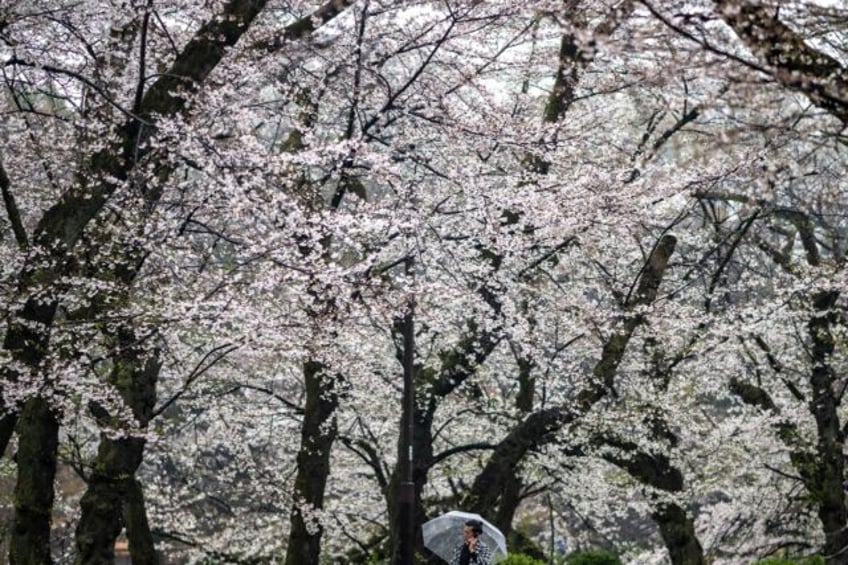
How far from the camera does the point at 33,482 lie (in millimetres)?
8773

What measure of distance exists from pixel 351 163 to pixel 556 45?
19.9 ft

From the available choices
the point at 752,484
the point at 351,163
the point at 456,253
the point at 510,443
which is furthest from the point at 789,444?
the point at 351,163

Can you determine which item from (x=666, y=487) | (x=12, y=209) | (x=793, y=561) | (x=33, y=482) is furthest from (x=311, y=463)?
(x=793, y=561)

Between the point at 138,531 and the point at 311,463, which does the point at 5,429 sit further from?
the point at 138,531

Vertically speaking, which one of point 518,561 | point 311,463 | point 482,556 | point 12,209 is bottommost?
point 482,556

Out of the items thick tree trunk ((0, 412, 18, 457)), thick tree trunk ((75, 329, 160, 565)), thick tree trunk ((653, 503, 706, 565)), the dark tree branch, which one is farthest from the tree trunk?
the dark tree branch

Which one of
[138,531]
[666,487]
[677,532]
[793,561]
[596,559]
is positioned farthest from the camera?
[596,559]

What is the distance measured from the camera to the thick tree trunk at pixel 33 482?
28.9 feet

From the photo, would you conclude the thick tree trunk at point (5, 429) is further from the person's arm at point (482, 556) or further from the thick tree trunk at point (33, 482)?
the person's arm at point (482, 556)

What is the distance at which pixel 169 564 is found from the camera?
3628 cm

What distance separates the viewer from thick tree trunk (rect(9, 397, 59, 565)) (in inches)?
347

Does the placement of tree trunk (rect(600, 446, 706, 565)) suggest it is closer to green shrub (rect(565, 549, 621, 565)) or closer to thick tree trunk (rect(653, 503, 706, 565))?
thick tree trunk (rect(653, 503, 706, 565))

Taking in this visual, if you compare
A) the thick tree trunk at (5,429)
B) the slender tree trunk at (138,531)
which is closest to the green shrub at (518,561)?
the slender tree trunk at (138,531)

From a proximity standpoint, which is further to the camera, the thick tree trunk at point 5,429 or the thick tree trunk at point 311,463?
the thick tree trunk at point 311,463
